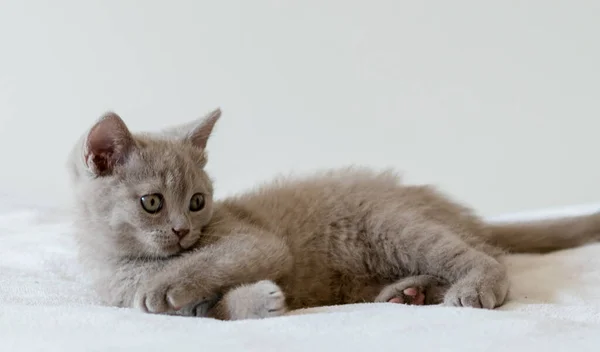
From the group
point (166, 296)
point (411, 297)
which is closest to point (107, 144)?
point (166, 296)

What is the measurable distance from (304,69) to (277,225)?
1.07 meters

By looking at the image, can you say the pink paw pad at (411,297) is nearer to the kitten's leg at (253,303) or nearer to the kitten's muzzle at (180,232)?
the kitten's leg at (253,303)

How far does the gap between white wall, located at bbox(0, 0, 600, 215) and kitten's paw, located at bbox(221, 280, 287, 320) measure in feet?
4.39

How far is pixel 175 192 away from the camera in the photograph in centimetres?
135

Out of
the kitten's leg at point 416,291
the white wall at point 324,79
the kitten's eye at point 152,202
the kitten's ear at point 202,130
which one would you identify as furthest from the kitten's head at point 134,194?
the white wall at point 324,79

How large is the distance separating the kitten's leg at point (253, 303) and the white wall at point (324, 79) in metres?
1.33

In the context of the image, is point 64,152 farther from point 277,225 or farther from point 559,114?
point 559,114

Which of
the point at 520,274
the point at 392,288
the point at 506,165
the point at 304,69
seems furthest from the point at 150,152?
the point at 506,165

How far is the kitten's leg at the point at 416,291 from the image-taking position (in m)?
1.50

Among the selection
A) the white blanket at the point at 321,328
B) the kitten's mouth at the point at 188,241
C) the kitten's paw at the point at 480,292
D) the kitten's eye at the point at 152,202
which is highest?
the kitten's eye at the point at 152,202

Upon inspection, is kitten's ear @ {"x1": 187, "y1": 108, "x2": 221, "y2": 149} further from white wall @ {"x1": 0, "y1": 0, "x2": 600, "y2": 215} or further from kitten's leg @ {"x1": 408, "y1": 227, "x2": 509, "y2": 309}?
white wall @ {"x1": 0, "y1": 0, "x2": 600, "y2": 215}

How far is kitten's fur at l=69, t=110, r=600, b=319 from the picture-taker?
4.28 ft

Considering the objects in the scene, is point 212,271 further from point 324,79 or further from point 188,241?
point 324,79

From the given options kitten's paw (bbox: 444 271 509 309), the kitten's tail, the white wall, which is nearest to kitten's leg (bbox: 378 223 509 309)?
kitten's paw (bbox: 444 271 509 309)
